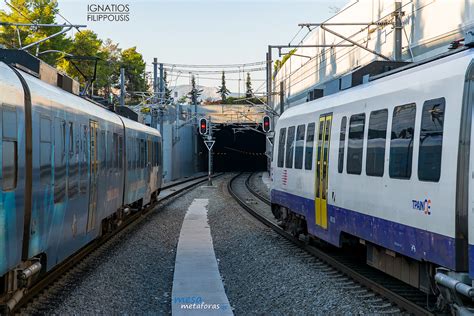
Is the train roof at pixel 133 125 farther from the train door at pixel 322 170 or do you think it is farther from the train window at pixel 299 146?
the train door at pixel 322 170

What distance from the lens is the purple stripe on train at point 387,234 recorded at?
6.46 m

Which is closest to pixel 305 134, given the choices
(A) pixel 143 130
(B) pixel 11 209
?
(B) pixel 11 209

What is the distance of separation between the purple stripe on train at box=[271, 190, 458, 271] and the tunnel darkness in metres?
68.3

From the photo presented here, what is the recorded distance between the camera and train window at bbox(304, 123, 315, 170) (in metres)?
11.8

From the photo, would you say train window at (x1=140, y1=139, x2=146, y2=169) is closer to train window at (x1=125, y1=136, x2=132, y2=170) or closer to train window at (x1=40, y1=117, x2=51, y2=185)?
train window at (x1=125, y1=136, x2=132, y2=170)

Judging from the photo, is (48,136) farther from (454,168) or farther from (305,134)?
(305,134)

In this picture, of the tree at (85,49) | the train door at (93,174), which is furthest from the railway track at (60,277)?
the tree at (85,49)

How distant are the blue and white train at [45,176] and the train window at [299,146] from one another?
3.89 meters

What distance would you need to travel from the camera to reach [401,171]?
24.7ft

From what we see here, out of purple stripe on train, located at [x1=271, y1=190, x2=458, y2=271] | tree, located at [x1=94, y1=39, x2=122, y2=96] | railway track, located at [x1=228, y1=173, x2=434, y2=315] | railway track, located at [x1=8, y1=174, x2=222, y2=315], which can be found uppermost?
tree, located at [x1=94, y1=39, x2=122, y2=96]

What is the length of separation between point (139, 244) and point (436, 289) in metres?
8.54

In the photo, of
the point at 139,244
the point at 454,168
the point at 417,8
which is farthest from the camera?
the point at 417,8

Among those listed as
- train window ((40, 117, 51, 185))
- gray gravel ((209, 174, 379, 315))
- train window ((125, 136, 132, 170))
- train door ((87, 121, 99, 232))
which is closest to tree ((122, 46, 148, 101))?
train window ((125, 136, 132, 170))

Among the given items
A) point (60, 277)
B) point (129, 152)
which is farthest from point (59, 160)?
point (129, 152)
